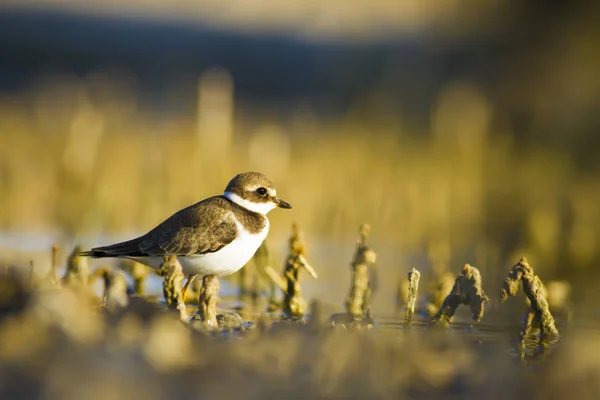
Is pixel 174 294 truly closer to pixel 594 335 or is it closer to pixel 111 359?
pixel 111 359

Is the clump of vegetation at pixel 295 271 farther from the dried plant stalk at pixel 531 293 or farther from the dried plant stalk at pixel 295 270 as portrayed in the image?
the dried plant stalk at pixel 531 293

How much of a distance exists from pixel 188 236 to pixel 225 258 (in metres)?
0.36

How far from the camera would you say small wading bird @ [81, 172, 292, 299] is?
8789 millimetres

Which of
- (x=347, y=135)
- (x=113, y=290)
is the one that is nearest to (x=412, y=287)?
(x=113, y=290)

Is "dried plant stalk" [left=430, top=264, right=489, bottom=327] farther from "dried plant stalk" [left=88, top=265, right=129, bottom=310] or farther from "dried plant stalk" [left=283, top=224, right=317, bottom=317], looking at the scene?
"dried plant stalk" [left=88, top=265, right=129, bottom=310]

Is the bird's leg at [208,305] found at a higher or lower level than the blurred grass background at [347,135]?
lower

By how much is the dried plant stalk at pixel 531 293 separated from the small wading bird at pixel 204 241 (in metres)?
2.18

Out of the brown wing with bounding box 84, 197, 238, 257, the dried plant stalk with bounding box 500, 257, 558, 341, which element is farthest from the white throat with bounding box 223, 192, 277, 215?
the dried plant stalk with bounding box 500, 257, 558, 341

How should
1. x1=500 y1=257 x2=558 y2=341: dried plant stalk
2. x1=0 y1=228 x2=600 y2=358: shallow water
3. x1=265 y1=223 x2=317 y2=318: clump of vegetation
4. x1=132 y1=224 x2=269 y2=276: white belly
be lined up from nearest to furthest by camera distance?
x1=500 y1=257 x2=558 y2=341: dried plant stalk < x1=0 y1=228 x2=600 y2=358: shallow water < x1=132 y1=224 x2=269 y2=276: white belly < x1=265 y1=223 x2=317 y2=318: clump of vegetation

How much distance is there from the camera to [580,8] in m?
23.1

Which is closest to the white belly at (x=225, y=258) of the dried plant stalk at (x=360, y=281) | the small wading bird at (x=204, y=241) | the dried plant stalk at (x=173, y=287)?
the small wading bird at (x=204, y=241)

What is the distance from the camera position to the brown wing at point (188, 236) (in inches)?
346

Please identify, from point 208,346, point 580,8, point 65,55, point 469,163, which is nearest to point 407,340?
point 208,346

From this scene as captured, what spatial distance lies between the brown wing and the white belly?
0.16 feet
